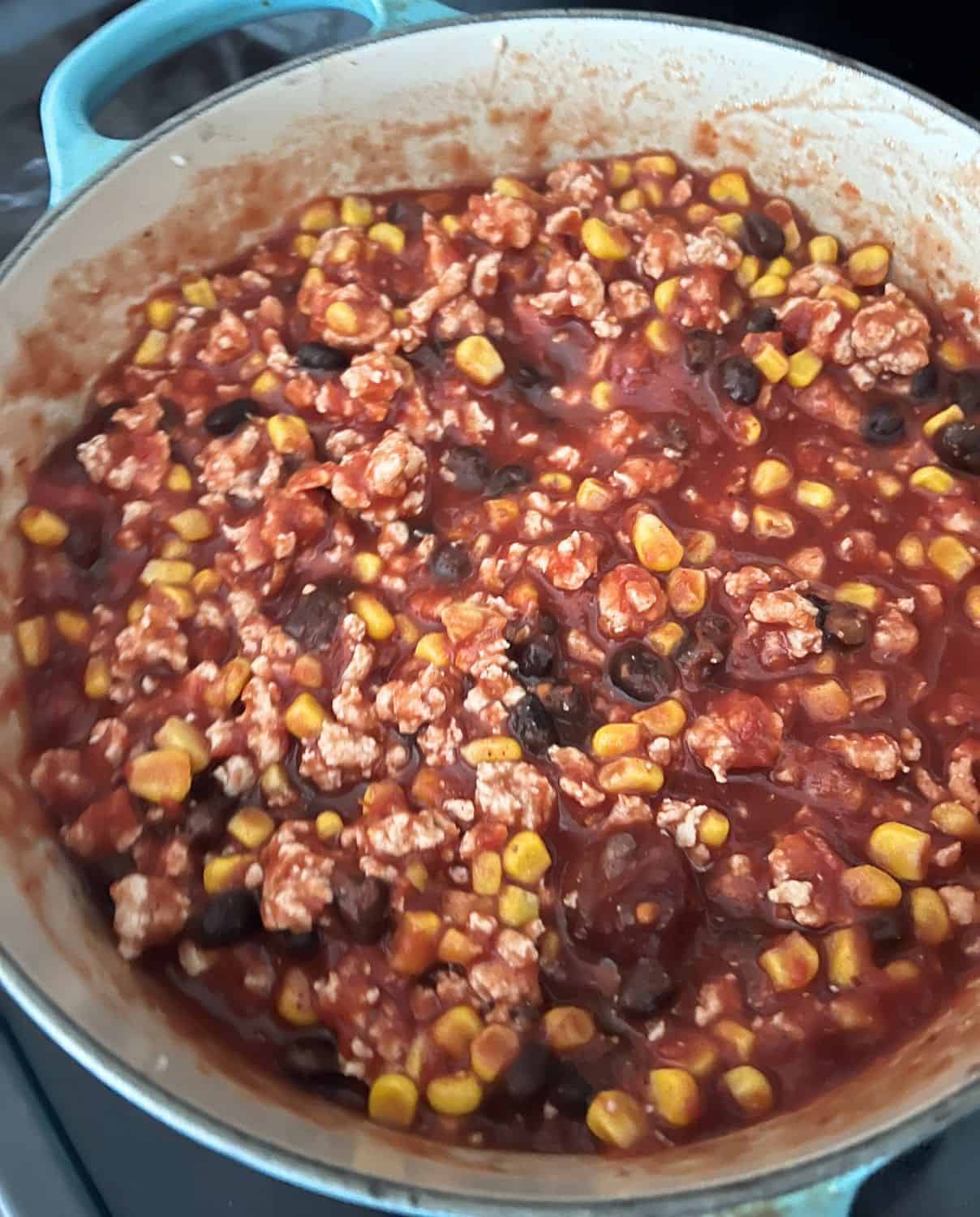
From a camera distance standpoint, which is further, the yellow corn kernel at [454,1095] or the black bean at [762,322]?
the black bean at [762,322]

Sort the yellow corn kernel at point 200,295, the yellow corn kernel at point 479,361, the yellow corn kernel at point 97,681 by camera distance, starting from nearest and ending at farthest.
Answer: the yellow corn kernel at point 97,681
the yellow corn kernel at point 479,361
the yellow corn kernel at point 200,295

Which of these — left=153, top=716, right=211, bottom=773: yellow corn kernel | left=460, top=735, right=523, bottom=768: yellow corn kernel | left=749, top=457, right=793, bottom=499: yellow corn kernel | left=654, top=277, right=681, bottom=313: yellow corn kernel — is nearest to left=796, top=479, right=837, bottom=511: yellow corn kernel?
left=749, top=457, right=793, bottom=499: yellow corn kernel

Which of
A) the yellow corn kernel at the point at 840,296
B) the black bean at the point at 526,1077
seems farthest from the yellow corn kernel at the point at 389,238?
the black bean at the point at 526,1077

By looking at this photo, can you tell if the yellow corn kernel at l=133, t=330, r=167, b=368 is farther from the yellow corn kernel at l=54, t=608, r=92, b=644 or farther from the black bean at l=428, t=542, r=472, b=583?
the black bean at l=428, t=542, r=472, b=583

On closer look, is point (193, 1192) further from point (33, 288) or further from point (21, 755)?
point (33, 288)

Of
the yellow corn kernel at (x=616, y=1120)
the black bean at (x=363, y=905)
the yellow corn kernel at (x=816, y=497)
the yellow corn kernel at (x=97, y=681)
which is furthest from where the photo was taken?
the yellow corn kernel at (x=816, y=497)

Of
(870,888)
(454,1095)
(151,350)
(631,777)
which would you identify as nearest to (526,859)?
(631,777)

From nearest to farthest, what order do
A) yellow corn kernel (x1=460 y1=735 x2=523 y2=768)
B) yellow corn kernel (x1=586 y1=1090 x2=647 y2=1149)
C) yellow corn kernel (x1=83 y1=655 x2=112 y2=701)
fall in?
yellow corn kernel (x1=586 y1=1090 x2=647 y2=1149) < yellow corn kernel (x1=460 y1=735 x2=523 y2=768) < yellow corn kernel (x1=83 y1=655 x2=112 y2=701)

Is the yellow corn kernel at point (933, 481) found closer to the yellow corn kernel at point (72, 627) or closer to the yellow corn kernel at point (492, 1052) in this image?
the yellow corn kernel at point (492, 1052)

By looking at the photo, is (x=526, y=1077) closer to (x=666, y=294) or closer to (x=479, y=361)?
(x=479, y=361)
